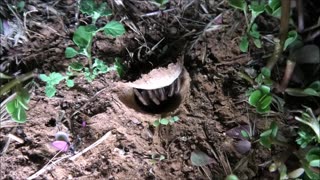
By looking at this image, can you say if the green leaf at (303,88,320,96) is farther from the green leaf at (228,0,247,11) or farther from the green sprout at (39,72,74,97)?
the green sprout at (39,72,74,97)

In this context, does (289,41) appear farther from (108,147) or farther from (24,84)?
(24,84)

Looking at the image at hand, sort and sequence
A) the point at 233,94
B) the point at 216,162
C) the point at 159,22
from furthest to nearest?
the point at 159,22 < the point at 233,94 < the point at 216,162

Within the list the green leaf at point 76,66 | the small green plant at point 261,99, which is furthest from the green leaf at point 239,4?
the green leaf at point 76,66

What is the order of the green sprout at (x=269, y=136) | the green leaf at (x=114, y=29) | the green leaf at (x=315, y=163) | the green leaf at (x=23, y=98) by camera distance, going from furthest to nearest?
the green leaf at (x=114, y=29) < the green leaf at (x=23, y=98) < the green sprout at (x=269, y=136) < the green leaf at (x=315, y=163)

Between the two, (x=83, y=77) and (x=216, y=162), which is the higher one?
(x=83, y=77)

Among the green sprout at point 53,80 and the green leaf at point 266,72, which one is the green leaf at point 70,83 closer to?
the green sprout at point 53,80

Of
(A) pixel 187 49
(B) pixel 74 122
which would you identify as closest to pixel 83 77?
(B) pixel 74 122

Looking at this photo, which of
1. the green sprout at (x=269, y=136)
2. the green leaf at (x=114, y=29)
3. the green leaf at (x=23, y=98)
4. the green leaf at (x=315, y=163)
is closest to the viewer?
the green leaf at (x=315, y=163)

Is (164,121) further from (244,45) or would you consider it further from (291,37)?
(291,37)
